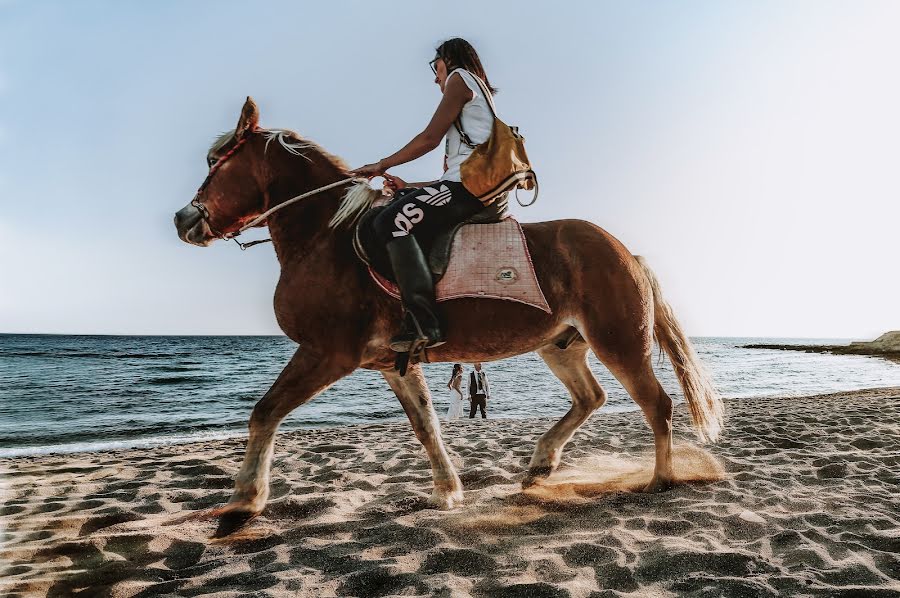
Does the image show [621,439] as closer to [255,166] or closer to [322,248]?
[322,248]

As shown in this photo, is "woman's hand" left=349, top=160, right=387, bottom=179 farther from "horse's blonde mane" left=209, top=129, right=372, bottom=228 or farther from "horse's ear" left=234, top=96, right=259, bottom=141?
"horse's ear" left=234, top=96, right=259, bottom=141

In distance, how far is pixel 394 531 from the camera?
3.53m

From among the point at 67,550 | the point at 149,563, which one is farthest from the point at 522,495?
the point at 67,550

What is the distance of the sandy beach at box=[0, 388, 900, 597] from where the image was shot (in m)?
2.68

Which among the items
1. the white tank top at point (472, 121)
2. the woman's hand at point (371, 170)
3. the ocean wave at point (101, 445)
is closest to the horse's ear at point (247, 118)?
the woman's hand at point (371, 170)

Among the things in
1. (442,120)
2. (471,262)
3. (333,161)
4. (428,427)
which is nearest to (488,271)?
(471,262)

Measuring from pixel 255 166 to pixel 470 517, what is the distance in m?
3.08

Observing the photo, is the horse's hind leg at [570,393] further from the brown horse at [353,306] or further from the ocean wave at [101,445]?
the ocean wave at [101,445]

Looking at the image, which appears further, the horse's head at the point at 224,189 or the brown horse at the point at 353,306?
the horse's head at the point at 224,189

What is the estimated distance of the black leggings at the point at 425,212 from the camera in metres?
3.59

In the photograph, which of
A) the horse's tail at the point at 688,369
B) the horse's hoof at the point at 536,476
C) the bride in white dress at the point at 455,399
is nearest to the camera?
the horse's tail at the point at 688,369

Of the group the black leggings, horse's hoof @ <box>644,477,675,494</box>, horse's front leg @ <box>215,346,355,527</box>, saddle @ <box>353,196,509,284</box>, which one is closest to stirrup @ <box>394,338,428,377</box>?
horse's front leg @ <box>215,346,355,527</box>

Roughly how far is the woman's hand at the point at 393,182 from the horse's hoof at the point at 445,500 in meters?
2.39

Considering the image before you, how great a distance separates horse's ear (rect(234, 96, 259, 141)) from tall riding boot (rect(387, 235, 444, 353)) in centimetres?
153
